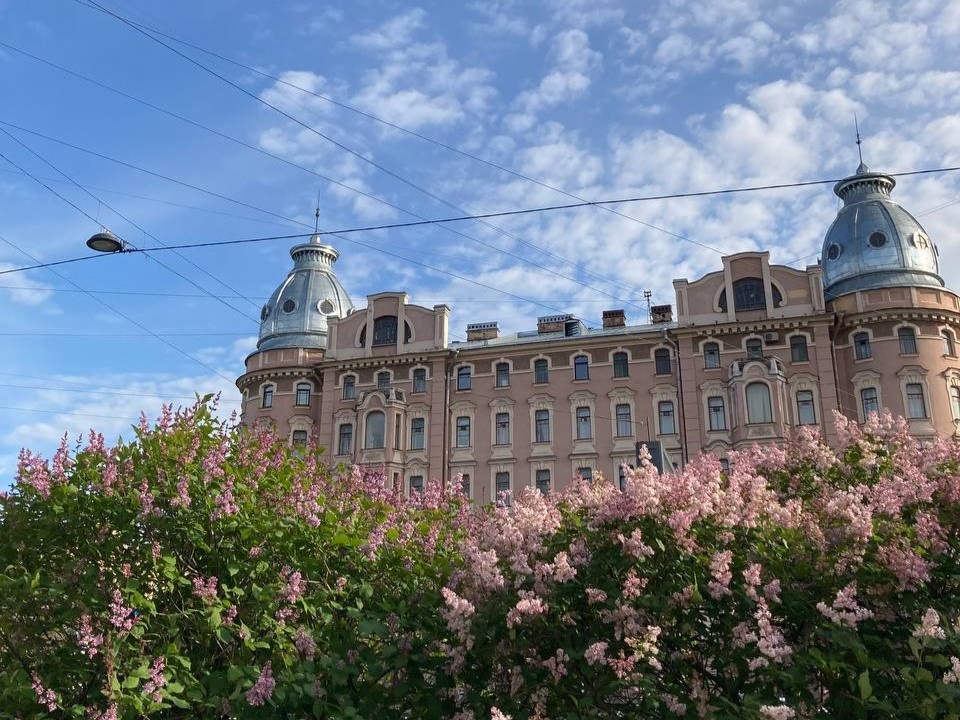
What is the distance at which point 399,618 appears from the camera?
6.84 m

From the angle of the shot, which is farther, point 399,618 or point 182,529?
point 182,529

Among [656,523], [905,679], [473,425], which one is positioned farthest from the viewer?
[473,425]

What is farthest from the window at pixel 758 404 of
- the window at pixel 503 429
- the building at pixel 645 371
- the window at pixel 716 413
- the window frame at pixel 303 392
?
the window frame at pixel 303 392

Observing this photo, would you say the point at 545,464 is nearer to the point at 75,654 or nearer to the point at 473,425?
the point at 473,425

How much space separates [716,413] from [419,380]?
46.5 ft

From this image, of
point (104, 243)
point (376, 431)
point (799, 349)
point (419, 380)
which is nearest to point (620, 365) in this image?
point (799, 349)

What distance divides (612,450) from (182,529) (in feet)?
104

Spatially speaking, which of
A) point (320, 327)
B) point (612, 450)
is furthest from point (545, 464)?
point (320, 327)

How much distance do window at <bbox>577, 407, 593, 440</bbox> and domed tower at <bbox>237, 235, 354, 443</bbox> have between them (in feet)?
42.6

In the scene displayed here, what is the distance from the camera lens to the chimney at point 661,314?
4203 centimetres

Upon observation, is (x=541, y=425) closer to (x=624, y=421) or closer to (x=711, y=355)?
(x=624, y=421)

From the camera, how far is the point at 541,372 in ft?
133

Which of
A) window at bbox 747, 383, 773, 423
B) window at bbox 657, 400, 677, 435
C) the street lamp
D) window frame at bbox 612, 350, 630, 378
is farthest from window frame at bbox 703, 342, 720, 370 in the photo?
the street lamp

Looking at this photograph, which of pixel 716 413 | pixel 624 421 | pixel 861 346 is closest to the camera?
pixel 861 346
